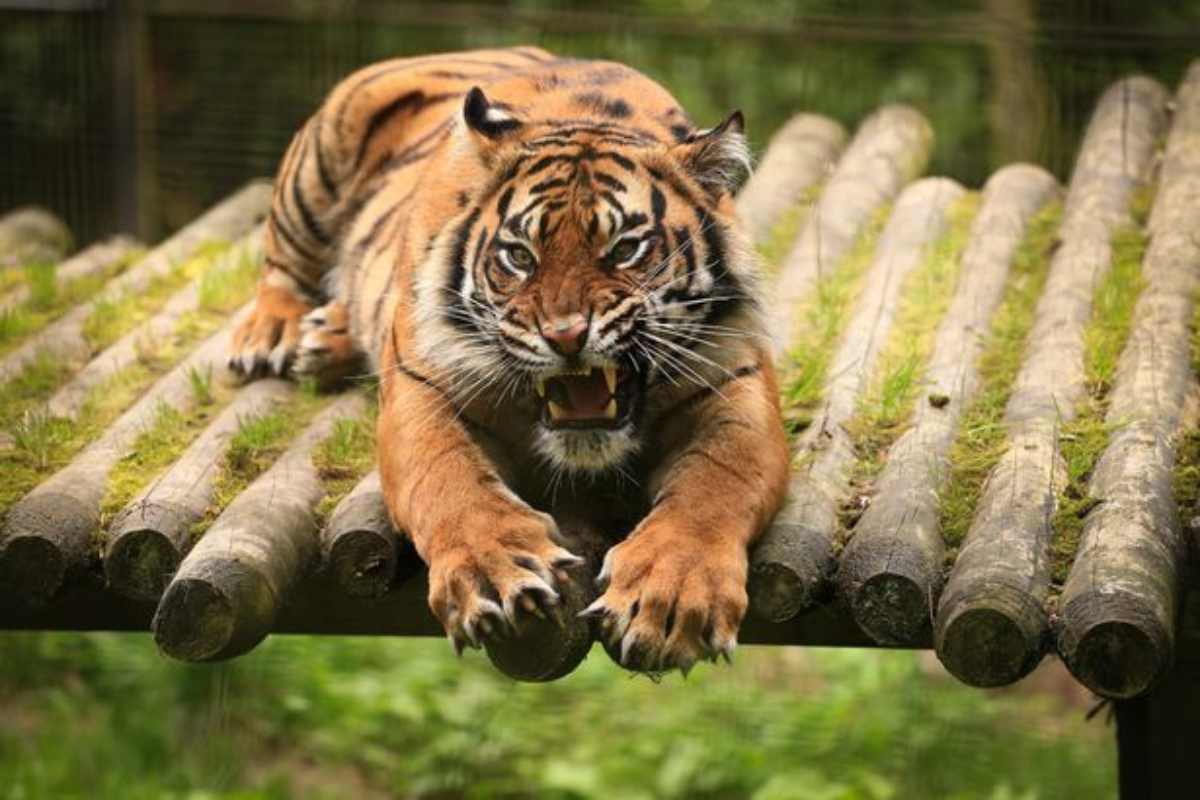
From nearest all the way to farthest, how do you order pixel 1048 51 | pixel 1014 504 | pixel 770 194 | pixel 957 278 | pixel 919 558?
pixel 919 558, pixel 1014 504, pixel 957 278, pixel 770 194, pixel 1048 51

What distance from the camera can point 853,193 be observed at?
4.91 metres

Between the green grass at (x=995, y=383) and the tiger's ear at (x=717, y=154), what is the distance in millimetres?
599

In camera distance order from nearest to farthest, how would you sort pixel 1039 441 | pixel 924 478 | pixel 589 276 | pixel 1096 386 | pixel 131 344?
pixel 589 276 < pixel 924 478 < pixel 1039 441 < pixel 1096 386 < pixel 131 344

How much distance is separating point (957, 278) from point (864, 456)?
1.03 m

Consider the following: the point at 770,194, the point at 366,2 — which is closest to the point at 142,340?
the point at 770,194

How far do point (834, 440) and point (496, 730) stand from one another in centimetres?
293

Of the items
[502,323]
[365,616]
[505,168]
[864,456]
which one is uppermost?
[505,168]

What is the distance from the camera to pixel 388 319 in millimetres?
3531

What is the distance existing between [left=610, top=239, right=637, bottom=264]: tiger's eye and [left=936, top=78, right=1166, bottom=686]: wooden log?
25.4 inches

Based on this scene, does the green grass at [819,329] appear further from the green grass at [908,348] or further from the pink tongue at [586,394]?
the pink tongue at [586,394]

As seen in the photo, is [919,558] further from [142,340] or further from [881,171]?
[881,171]

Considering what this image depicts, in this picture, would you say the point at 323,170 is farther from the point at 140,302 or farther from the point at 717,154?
the point at 717,154

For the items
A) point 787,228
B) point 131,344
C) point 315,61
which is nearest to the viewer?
point 131,344

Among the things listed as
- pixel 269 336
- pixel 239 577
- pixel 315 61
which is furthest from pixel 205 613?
pixel 315 61
